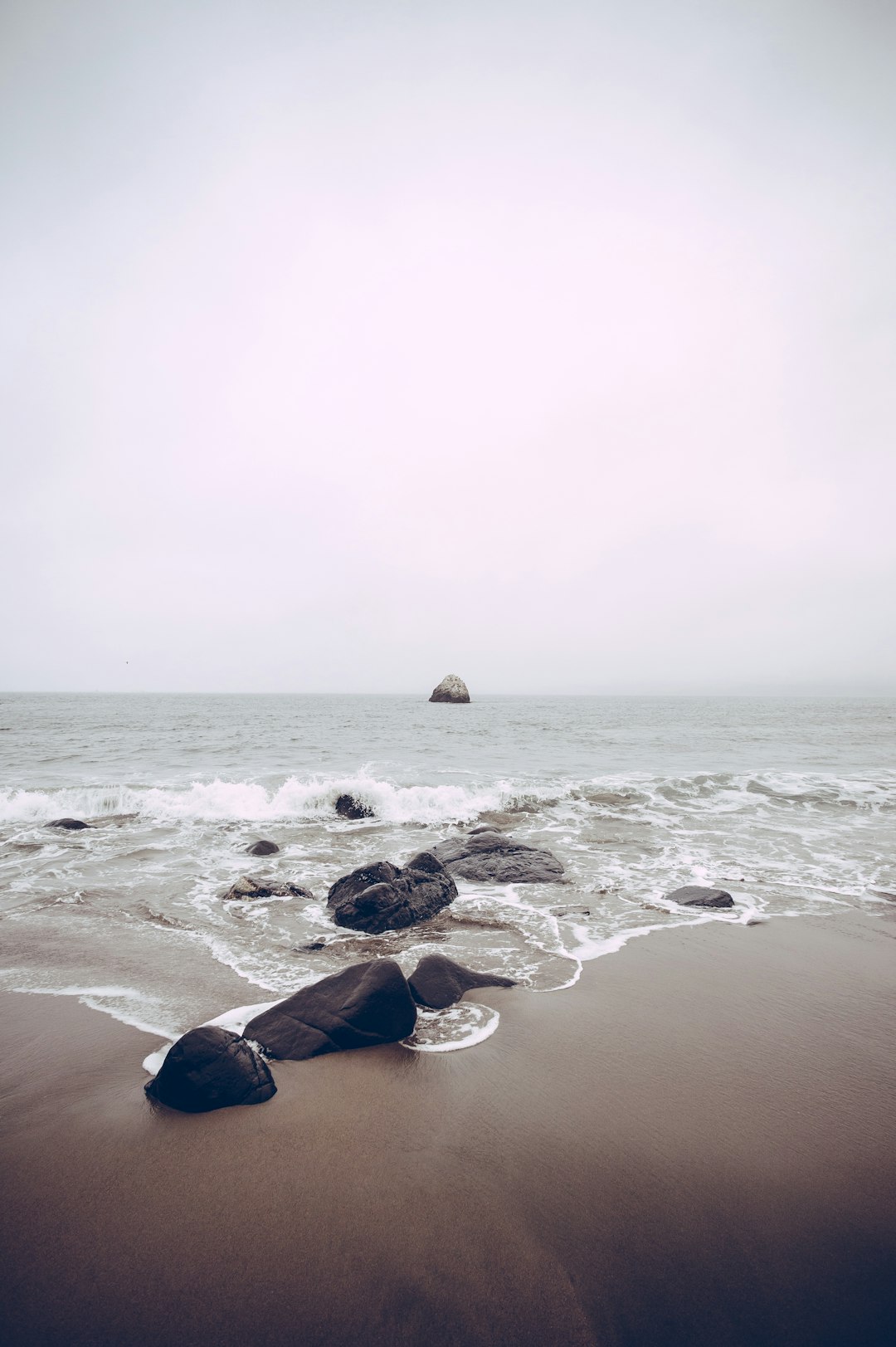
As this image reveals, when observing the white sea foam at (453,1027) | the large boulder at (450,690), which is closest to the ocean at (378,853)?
the white sea foam at (453,1027)

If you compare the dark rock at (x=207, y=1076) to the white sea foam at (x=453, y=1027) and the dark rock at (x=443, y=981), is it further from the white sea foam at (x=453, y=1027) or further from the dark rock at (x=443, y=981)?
the dark rock at (x=443, y=981)

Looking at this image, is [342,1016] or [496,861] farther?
Answer: [496,861]

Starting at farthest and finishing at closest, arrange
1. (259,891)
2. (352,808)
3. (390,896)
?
(352,808) → (259,891) → (390,896)

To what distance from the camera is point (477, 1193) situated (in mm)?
2938

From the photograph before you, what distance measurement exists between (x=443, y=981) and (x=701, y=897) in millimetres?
4329

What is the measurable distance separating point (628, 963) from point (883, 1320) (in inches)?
144

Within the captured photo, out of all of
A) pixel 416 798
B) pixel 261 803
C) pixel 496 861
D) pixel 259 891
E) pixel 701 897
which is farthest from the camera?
pixel 416 798

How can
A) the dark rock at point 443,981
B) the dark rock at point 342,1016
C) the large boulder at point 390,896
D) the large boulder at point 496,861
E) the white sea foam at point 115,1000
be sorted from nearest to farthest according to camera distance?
1. the dark rock at point 342,1016
2. the white sea foam at point 115,1000
3. the dark rock at point 443,981
4. the large boulder at point 390,896
5. the large boulder at point 496,861

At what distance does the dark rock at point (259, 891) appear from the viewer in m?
7.89

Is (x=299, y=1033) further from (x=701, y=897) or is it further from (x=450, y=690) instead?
(x=450, y=690)

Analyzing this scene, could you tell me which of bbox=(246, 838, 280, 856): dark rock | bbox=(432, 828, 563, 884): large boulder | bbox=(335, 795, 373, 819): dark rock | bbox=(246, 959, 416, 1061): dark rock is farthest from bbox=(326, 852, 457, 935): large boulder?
bbox=(335, 795, 373, 819): dark rock

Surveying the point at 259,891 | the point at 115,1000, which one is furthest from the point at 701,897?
the point at 115,1000

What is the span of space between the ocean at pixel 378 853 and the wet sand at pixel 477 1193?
842mm

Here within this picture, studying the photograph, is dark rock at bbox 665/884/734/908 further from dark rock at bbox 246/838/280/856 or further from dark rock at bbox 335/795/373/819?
dark rock at bbox 335/795/373/819
